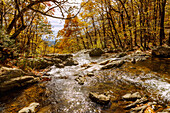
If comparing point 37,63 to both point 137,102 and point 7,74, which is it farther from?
point 137,102

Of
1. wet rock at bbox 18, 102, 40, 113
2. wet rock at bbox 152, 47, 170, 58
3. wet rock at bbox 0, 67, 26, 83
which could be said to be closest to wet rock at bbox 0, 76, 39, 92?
wet rock at bbox 0, 67, 26, 83

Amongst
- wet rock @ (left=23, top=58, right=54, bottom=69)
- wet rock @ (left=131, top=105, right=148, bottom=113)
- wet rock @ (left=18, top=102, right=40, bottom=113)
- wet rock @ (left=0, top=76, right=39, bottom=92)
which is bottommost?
wet rock @ (left=18, top=102, right=40, bottom=113)

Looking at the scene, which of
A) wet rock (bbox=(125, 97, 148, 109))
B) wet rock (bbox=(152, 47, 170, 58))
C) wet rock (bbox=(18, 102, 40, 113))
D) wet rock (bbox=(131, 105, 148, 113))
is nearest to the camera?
wet rock (bbox=(131, 105, 148, 113))

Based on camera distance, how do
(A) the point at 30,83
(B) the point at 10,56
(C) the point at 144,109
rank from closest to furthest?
(C) the point at 144,109 < (A) the point at 30,83 < (B) the point at 10,56

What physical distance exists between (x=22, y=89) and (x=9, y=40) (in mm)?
3692

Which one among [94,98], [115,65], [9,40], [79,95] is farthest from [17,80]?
[115,65]

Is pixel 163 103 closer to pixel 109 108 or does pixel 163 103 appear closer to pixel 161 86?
pixel 161 86

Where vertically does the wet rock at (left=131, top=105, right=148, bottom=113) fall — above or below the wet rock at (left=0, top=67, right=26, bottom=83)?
below

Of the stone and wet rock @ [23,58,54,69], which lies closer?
the stone

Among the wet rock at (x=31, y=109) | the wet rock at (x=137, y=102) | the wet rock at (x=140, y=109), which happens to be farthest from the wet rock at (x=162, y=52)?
the wet rock at (x=31, y=109)

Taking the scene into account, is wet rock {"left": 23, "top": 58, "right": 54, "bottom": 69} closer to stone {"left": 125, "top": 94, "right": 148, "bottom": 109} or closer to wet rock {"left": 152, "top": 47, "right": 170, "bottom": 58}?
stone {"left": 125, "top": 94, "right": 148, "bottom": 109}

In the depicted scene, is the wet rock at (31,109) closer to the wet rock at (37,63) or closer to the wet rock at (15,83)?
the wet rock at (15,83)

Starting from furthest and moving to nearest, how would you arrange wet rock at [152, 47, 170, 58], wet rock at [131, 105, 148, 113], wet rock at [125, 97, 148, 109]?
wet rock at [152, 47, 170, 58]
wet rock at [125, 97, 148, 109]
wet rock at [131, 105, 148, 113]

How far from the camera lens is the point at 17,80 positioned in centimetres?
521
